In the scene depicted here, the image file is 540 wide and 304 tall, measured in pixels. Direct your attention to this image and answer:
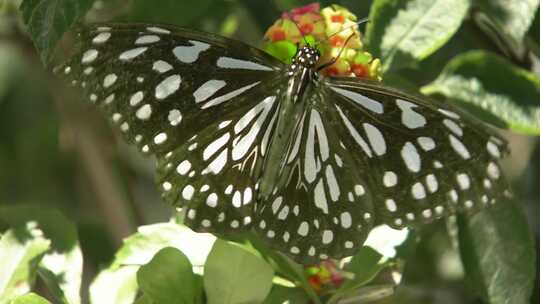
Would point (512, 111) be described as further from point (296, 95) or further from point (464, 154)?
point (296, 95)

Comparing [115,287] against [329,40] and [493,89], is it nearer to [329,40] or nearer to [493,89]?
[329,40]

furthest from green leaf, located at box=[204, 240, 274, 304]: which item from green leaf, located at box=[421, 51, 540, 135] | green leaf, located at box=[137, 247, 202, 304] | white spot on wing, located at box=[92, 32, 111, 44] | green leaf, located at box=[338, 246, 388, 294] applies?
green leaf, located at box=[421, 51, 540, 135]

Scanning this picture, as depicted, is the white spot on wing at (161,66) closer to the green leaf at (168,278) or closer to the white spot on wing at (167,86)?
the white spot on wing at (167,86)

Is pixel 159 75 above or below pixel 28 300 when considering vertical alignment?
above

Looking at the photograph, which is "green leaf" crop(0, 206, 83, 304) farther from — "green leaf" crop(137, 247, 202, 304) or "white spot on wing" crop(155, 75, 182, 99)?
"white spot on wing" crop(155, 75, 182, 99)

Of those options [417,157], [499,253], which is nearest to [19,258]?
[417,157]

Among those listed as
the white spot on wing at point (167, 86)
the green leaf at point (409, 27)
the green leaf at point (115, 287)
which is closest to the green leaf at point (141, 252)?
the green leaf at point (115, 287)
